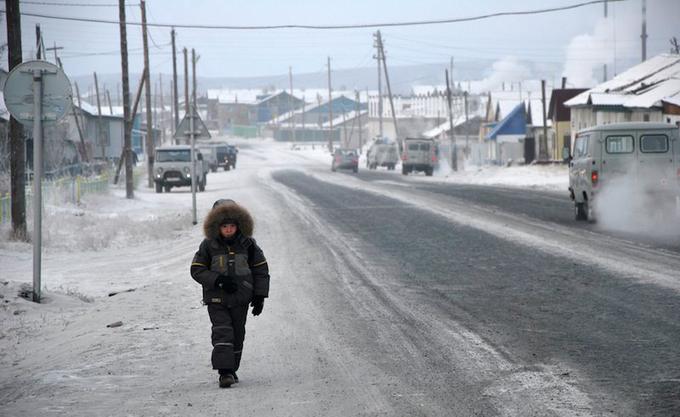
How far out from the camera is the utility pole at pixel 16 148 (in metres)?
18.3

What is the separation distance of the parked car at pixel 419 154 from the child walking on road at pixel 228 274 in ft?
197

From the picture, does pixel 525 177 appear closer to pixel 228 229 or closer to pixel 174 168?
pixel 174 168

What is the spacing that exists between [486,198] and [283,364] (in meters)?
26.7

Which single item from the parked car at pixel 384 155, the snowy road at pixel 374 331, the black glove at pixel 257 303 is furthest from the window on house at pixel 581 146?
the parked car at pixel 384 155

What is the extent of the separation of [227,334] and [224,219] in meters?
0.88

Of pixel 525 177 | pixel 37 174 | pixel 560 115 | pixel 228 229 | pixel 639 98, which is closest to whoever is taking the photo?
pixel 228 229

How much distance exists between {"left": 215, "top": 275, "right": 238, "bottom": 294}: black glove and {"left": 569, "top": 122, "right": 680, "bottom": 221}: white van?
625 inches

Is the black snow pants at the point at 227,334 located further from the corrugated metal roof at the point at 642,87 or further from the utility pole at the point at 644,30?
the utility pole at the point at 644,30

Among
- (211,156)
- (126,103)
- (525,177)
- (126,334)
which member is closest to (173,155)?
(126,103)

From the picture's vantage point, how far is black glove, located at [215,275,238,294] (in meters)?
7.49

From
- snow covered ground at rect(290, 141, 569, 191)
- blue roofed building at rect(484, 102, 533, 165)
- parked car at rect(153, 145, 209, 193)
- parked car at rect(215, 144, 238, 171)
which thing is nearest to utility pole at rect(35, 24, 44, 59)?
parked car at rect(153, 145, 209, 193)

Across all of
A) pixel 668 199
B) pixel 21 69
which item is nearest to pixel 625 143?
pixel 668 199

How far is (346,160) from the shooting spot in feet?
245

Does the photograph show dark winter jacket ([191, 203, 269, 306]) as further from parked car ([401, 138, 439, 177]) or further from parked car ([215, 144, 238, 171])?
parked car ([215, 144, 238, 171])
